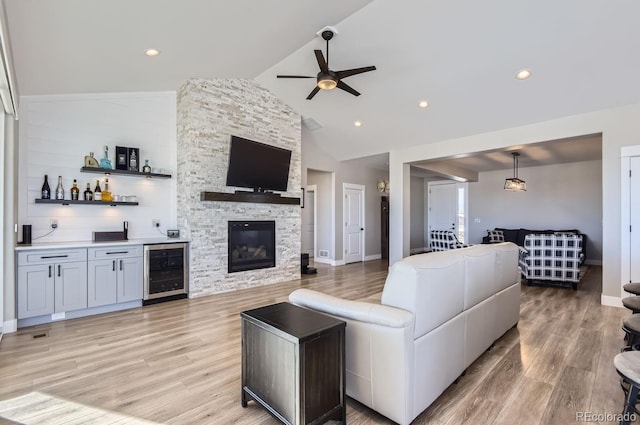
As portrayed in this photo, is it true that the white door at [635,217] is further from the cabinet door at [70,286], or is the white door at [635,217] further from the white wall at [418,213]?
the cabinet door at [70,286]

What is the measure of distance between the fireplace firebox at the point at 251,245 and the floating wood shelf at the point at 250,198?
0.41 meters

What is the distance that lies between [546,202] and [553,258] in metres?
4.36

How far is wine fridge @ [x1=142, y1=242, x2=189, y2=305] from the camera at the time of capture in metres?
4.38

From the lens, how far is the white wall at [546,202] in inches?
322

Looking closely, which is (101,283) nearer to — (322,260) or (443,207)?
(322,260)

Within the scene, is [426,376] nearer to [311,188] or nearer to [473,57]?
[473,57]

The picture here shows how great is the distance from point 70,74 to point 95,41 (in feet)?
2.88

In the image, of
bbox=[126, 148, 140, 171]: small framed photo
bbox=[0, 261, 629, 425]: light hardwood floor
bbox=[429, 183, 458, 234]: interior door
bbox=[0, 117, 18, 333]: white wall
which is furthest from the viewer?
bbox=[429, 183, 458, 234]: interior door

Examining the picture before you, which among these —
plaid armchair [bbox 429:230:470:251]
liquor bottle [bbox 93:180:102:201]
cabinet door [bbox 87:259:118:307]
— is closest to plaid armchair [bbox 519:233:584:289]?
plaid armchair [bbox 429:230:470:251]

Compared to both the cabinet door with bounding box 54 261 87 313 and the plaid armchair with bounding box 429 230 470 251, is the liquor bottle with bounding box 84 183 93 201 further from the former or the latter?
the plaid armchair with bounding box 429 230 470 251

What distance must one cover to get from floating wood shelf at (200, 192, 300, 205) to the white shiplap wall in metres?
0.76

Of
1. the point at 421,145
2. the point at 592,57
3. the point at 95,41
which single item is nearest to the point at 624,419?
the point at 592,57

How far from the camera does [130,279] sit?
13.8 ft

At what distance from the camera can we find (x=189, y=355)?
2840mm
